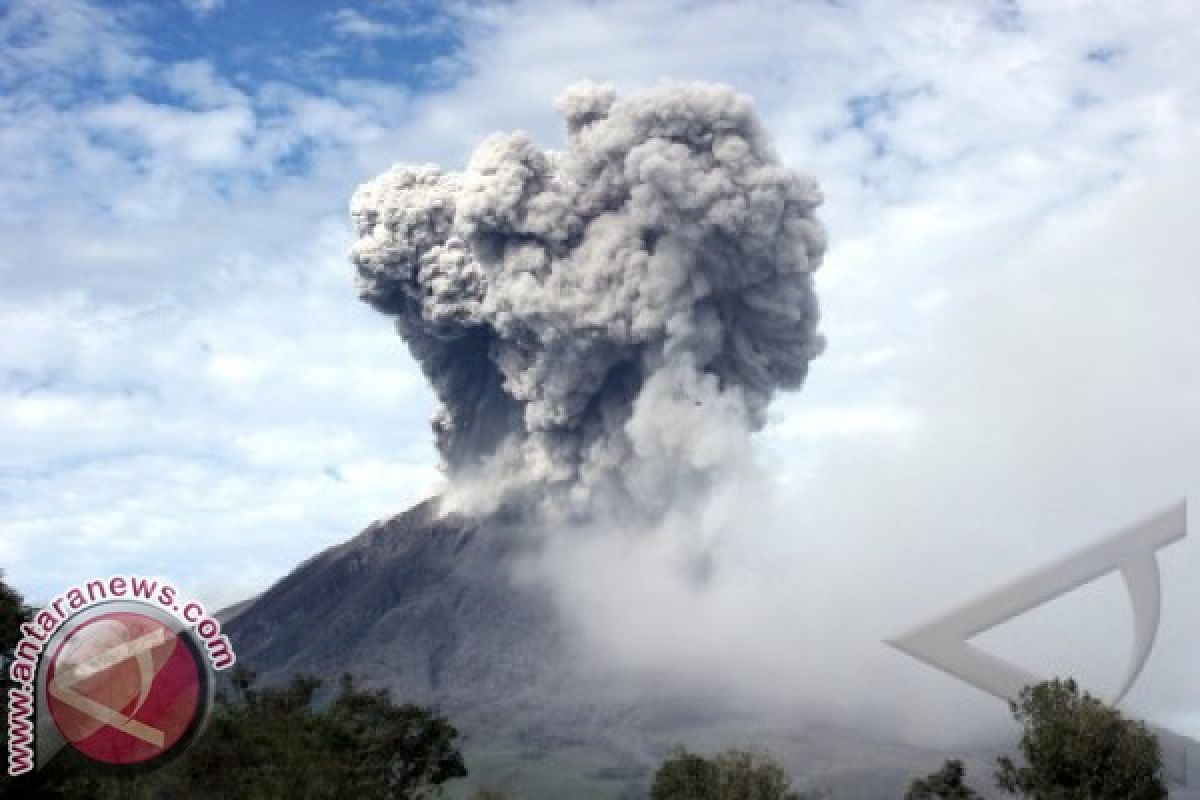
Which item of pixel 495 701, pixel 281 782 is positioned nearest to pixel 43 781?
pixel 281 782

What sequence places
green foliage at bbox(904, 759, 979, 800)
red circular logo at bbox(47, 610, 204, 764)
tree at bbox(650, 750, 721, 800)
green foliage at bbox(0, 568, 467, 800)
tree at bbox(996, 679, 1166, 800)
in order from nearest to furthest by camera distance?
red circular logo at bbox(47, 610, 204, 764)
green foliage at bbox(0, 568, 467, 800)
tree at bbox(996, 679, 1166, 800)
tree at bbox(650, 750, 721, 800)
green foliage at bbox(904, 759, 979, 800)

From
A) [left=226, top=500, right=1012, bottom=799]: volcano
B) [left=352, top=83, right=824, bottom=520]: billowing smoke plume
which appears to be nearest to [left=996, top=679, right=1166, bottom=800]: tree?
[left=352, top=83, right=824, bottom=520]: billowing smoke plume

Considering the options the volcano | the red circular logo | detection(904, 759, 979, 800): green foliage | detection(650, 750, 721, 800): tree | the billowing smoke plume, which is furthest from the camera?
the volcano

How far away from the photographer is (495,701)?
15712cm

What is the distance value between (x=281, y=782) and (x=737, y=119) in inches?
3124

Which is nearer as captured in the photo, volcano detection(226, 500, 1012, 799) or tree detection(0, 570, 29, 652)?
tree detection(0, 570, 29, 652)

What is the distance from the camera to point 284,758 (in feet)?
149

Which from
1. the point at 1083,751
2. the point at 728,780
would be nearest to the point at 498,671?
the point at 728,780

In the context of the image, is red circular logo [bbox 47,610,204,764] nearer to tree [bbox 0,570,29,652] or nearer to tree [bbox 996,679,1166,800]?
tree [bbox 0,570,29,652]

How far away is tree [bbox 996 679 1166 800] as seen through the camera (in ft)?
144

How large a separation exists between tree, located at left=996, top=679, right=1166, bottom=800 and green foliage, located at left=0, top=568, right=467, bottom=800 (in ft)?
66.3

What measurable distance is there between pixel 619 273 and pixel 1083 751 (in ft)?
245

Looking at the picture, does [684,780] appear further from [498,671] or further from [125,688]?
[498,671]

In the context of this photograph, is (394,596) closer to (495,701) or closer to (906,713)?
(495,701)
